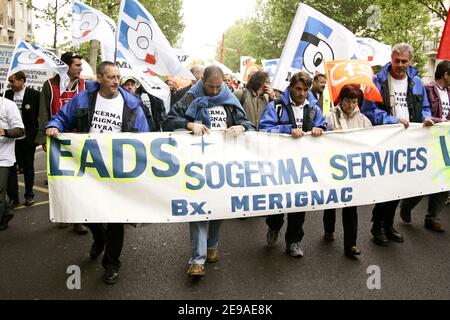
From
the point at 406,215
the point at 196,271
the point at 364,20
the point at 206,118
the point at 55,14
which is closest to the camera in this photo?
the point at 196,271

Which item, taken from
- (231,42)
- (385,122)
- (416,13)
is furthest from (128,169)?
(231,42)

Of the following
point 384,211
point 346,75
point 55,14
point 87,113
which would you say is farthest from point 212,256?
point 55,14

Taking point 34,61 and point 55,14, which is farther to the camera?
point 55,14

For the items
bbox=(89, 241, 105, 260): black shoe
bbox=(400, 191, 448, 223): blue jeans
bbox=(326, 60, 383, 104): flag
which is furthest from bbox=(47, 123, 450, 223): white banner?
bbox=(400, 191, 448, 223): blue jeans

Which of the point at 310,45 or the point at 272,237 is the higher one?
the point at 310,45

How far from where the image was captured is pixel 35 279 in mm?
4227

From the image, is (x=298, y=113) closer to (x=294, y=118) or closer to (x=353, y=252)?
(x=294, y=118)

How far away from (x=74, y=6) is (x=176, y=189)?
154 inches

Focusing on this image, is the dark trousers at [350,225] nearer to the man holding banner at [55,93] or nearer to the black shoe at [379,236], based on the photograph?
the black shoe at [379,236]

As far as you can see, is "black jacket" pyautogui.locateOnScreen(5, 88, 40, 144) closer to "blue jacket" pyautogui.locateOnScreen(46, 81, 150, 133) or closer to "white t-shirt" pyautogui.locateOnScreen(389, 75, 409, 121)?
"blue jacket" pyautogui.locateOnScreen(46, 81, 150, 133)

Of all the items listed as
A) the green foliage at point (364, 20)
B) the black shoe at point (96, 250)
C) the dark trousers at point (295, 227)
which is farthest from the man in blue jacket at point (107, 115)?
the green foliage at point (364, 20)

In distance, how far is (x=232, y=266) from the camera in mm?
4551

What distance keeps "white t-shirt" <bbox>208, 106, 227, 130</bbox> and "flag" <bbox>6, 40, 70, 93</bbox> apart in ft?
7.65

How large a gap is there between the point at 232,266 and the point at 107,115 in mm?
1838
